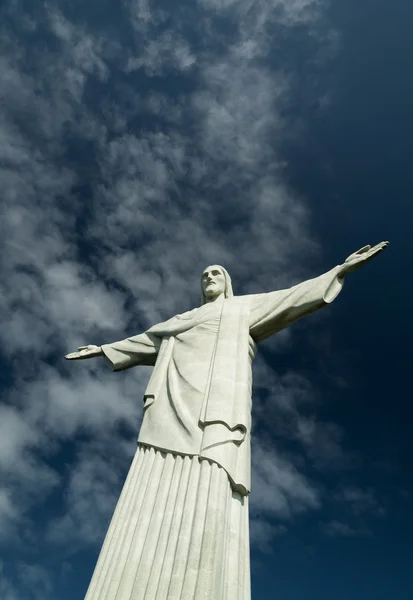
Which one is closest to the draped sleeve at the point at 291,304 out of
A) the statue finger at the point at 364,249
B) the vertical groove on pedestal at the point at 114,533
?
the statue finger at the point at 364,249

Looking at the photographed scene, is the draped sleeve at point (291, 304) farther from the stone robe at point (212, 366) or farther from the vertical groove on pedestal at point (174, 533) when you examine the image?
the vertical groove on pedestal at point (174, 533)

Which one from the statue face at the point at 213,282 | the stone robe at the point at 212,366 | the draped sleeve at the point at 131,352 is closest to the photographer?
the stone robe at the point at 212,366

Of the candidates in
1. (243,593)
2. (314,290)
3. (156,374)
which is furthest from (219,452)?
(314,290)

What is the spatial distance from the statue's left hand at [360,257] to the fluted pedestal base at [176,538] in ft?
15.7

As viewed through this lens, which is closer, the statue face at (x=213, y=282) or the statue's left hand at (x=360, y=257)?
the statue's left hand at (x=360, y=257)

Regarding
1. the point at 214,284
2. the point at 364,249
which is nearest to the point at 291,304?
the point at 364,249

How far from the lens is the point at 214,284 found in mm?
11641

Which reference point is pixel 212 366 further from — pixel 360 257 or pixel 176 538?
pixel 360 257

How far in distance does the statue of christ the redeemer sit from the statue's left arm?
0.07ft

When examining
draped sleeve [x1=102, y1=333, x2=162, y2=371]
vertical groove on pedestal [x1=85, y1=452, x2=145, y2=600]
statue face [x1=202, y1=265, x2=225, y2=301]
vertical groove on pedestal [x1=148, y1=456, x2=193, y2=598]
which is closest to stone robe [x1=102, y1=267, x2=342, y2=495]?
draped sleeve [x1=102, y1=333, x2=162, y2=371]

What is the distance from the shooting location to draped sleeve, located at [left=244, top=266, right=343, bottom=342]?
9.76 metres

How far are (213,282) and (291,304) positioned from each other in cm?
238

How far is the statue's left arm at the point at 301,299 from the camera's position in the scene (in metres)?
9.71

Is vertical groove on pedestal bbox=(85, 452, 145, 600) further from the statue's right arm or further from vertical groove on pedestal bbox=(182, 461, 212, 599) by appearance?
the statue's right arm
